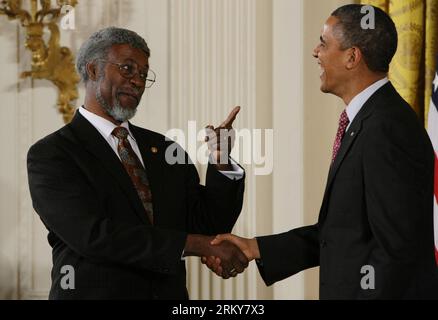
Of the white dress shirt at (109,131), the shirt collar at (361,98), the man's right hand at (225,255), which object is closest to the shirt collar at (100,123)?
the white dress shirt at (109,131)

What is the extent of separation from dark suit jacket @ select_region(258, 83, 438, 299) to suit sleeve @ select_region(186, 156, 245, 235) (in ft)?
1.31

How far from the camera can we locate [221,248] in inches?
105

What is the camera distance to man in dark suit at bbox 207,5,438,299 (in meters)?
2.06

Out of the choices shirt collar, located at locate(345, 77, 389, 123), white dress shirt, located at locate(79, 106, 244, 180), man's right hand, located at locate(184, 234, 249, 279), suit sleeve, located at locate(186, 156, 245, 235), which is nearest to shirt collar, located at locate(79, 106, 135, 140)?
white dress shirt, located at locate(79, 106, 244, 180)

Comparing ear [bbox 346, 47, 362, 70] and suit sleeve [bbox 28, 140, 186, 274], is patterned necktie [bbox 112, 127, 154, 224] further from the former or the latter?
ear [bbox 346, 47, 362, 70]

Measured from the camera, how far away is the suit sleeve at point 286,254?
8.76 ft

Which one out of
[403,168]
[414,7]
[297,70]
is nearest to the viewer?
[403,168]

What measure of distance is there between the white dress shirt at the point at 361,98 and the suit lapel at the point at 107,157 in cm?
68

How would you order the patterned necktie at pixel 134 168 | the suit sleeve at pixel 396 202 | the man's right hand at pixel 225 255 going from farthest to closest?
the man's right hand at pixel 225 255
the patterned necktie at pixel 134 168
the suit sleeve at pixel 396 202

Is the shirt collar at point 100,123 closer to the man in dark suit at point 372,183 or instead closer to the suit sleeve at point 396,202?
the man in dark suit at point 372,183

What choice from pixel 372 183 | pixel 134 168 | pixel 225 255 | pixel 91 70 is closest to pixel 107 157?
pixel 134 168
